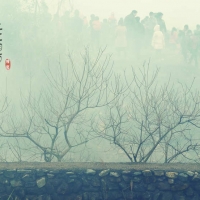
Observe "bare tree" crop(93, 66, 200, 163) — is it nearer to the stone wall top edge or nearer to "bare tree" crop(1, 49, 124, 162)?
"bare tree" crop(1, 49, 124, 162)

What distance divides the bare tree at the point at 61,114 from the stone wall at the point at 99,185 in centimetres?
171

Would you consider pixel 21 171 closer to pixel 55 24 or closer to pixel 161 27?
pixel 161 27

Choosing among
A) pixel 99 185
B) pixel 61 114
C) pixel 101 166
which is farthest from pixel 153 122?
pixel 99 185

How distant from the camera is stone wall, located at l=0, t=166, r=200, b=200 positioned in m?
6.33

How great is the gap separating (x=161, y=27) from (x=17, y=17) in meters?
10.0

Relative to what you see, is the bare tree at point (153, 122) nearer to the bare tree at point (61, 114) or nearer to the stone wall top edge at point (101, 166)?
the bare tree at point (61, 114)

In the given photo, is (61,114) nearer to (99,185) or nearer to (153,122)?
(99,185)

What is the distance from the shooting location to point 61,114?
8.18m

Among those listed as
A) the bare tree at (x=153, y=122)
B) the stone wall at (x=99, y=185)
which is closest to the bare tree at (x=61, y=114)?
the bare tree at (x=153, y=122)

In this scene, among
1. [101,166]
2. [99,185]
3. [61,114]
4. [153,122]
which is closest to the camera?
[99,185]

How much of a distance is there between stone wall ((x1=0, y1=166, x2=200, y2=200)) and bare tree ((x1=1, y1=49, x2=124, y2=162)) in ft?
5.60

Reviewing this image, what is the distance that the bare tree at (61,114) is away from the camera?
8.09 meters

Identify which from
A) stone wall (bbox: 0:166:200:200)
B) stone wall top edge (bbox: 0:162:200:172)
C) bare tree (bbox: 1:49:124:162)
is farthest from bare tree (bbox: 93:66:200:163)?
stone wall (bbox: 0:166:200:200)

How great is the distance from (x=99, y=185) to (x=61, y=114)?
8.00ft
